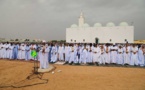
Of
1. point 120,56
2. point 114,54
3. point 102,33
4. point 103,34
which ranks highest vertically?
point 102,33

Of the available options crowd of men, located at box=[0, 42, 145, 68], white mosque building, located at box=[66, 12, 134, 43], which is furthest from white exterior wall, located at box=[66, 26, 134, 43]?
crowd of men, located at box=[0, 42, 145, 68]

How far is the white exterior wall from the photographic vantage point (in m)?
27.5

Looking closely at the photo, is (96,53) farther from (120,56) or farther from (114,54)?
(120,56)

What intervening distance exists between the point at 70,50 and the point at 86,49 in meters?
1.42

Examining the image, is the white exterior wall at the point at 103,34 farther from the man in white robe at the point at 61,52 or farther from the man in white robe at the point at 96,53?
the man in white robe at the point at 96,53

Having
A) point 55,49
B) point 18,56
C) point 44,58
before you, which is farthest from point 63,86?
point 18,56

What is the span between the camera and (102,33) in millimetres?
29031

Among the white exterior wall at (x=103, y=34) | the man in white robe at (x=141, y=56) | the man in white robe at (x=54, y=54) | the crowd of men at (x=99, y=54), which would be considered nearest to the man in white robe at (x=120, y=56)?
the crowd of men at (x=99, y=54)

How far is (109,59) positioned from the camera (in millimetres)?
11914

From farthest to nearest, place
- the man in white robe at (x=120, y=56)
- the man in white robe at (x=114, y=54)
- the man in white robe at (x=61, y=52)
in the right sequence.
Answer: the man in white robe at (x=61, y=52)
the man in white robe at (x=114, y=54)
the man in white robe at (x=120, y=56)

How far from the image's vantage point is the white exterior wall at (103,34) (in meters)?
27.5

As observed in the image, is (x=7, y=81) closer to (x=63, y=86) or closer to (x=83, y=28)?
(x=63, y=86)

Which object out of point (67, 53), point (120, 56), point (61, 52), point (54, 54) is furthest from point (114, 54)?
point (54, 54)

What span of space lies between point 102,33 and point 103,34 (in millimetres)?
289
